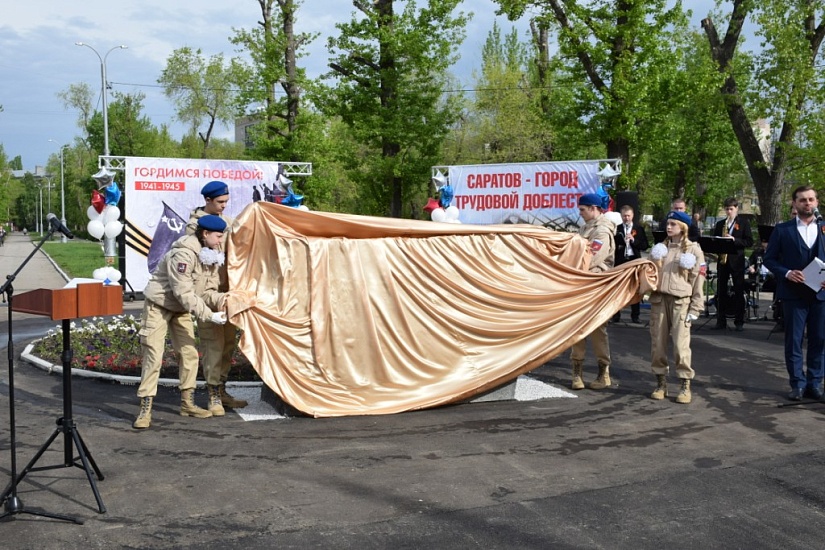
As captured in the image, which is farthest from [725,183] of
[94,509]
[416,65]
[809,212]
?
[94,509]

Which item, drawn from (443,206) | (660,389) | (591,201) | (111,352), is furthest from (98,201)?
(660,389)

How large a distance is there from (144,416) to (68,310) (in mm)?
2400

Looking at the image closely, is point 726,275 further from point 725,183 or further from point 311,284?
point 725,183

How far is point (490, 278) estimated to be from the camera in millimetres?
8523

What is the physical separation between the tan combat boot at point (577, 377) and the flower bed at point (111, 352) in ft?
12.4

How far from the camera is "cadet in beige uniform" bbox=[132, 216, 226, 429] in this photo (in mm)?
7223

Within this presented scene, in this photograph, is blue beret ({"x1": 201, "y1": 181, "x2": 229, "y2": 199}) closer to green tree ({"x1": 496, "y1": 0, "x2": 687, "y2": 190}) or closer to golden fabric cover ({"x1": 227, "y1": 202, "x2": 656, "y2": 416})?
golden fabric cover ({"x1": 227, "y1": 202, "x2": 656, "y2": 416})

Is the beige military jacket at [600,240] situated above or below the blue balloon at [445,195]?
below

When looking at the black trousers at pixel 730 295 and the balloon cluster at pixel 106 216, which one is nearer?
the balloon cluster at pixel 106 216

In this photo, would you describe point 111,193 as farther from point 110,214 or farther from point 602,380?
point 602,380

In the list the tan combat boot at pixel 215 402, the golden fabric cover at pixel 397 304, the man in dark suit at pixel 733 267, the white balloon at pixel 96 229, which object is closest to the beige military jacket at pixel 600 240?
the golden fabric cover at pixel 397 304

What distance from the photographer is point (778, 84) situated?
75.4 feet

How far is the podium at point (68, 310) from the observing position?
5.07 metres

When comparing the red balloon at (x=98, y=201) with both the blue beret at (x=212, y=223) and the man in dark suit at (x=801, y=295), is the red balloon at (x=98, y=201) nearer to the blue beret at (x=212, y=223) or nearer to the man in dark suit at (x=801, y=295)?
the blue beret at (x=212, y=223)
